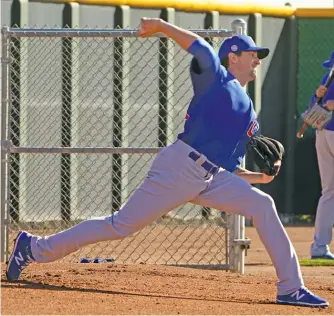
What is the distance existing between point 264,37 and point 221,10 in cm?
85

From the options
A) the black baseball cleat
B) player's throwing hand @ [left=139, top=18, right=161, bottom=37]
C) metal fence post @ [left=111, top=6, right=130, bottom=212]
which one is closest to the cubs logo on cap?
player's throwing hand @ [left=139, top=18, right=161, bottom=37]

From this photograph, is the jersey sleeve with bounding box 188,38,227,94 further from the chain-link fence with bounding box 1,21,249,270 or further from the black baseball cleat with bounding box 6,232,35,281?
the chain-link fence with bounding box 1,21,249,270

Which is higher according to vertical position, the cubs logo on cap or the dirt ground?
the cubs logo on cap

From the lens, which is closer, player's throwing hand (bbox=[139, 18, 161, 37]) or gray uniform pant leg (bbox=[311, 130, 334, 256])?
player's throwing hand (bbox=[139, 18, 161, 37])

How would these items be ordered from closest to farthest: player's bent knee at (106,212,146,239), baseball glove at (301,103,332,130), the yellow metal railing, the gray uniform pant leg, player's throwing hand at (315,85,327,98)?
player's bent knee at (106,212,146,239) < baseball glove at (301,103,332,130) < player's throwing hand at (315,85,327,98) < the gray uniform pant leg < the yellow metal railing

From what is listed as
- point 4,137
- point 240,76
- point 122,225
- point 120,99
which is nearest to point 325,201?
point 4,137

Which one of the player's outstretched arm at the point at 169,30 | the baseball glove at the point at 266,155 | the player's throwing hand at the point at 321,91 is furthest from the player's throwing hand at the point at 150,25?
the player's throwing hand at the point at 321,91

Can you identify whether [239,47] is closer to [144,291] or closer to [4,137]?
[144,291]

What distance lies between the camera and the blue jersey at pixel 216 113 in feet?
23.4

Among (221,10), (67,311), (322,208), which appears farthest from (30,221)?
(67,311)

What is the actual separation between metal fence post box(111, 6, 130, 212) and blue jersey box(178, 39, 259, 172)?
5959 mm

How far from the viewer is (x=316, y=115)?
34.0ft

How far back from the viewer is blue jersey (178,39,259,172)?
714 cm

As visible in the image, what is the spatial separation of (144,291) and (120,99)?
21.6ft
